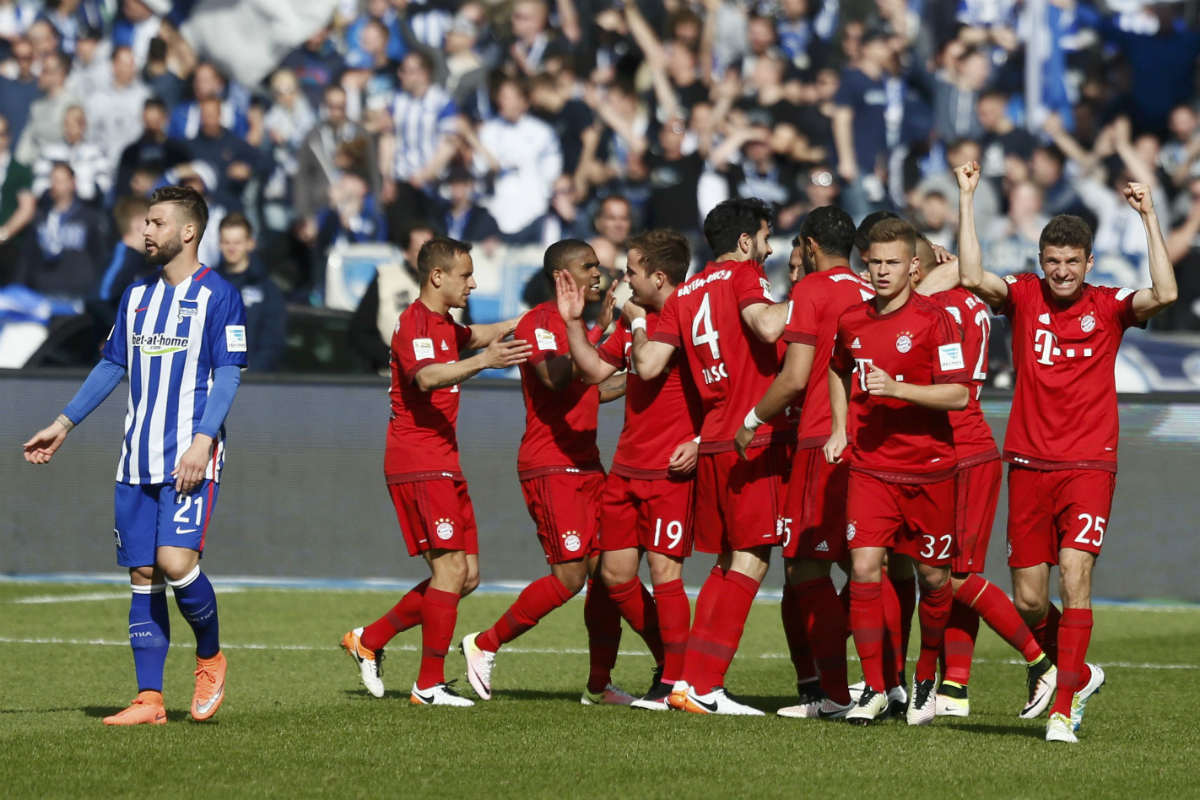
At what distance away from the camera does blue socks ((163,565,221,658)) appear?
278 inches

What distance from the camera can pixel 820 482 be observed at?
7.45 metres

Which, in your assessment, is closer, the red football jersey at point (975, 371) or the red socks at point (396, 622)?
the red football jersey at point (975, 371)

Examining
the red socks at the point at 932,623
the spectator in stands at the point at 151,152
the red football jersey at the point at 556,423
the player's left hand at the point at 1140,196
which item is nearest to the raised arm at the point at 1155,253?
the player's left hand at the point at 1140,196

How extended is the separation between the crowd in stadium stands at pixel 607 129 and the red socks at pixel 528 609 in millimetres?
7112

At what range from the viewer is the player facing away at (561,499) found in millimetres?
7996

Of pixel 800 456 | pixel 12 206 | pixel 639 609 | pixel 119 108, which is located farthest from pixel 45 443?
pixel 119 108

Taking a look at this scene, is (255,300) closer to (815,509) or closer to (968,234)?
(815,509)

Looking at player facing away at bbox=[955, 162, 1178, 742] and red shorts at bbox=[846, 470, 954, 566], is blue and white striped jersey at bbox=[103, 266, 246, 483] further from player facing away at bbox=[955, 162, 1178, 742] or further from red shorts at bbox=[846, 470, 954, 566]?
player facing away at bbox=[955, 162, 1178, 742]

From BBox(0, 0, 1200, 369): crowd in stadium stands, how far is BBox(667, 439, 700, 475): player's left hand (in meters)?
7.29

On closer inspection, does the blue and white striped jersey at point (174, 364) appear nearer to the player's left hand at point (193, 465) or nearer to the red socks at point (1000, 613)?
the player's left hand at point (193, 465)

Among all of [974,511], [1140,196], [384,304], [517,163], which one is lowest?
[974,511]

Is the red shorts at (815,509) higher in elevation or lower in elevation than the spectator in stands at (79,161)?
lower

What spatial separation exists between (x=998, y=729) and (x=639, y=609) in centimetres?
169

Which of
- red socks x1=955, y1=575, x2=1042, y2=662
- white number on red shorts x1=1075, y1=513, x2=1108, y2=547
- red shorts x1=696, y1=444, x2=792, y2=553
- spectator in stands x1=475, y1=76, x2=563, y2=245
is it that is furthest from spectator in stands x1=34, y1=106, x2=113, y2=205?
white number on red shorts x1=1075, y1=513, x2=1108, y2=547
